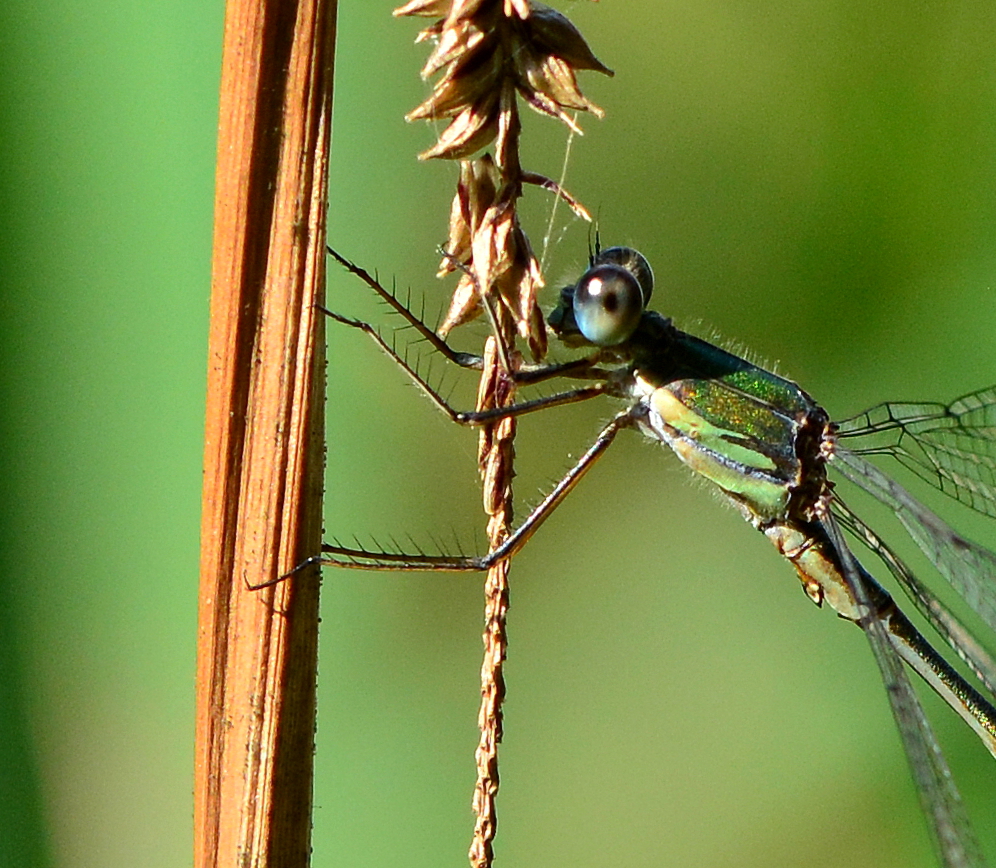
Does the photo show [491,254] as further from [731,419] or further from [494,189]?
[731,419]

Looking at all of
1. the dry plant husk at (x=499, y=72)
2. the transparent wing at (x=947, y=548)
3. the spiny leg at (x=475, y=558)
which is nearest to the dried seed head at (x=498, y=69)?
the dry plant husk at (x=499, y=72)

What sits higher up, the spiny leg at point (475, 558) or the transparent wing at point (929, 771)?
the spiny leg at point (475, 558)

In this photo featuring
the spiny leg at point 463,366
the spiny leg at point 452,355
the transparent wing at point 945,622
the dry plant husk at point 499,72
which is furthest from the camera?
the transparent wing at point 945,622

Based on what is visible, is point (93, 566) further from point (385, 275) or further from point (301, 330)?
point (301, 330)

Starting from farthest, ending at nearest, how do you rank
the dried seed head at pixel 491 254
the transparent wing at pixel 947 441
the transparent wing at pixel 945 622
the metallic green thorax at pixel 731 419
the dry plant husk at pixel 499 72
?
the transparent wing at pixel 945 622
the transparent wing at pixel 947 441
the metallic green thorax at pixel 731 419
the dried seed head at pixel 491 254
the dry plant husk at pixel 499 72

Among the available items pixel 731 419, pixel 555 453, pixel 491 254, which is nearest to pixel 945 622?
pixel 731 419

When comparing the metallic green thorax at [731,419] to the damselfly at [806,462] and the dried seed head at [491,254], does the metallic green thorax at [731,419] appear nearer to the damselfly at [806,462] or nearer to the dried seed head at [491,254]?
the damselfly at [806,462]

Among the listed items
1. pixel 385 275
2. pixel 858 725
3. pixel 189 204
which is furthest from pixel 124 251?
pixel 858 725
